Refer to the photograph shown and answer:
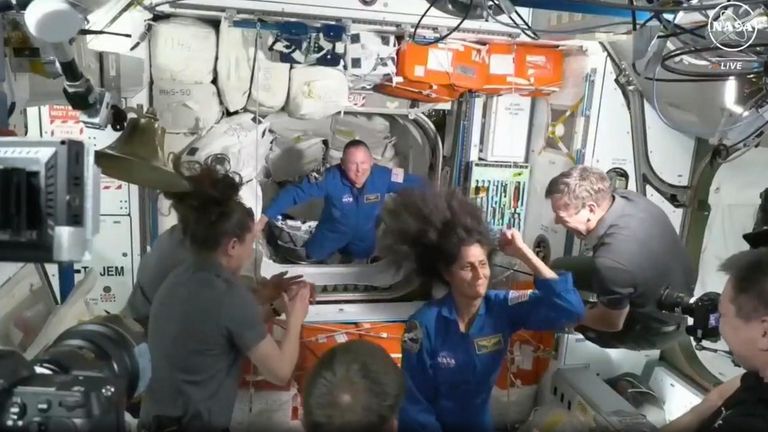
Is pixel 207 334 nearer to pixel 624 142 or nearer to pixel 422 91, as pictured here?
pixel 422 91

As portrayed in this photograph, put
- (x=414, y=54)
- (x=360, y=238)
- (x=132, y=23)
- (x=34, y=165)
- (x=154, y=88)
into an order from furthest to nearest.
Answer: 1. (x=360, y=238)
2. (x=414, y=54)
3. (x=154, y=88)
4. (x=132, y=23)
5. (x=34, y=165)

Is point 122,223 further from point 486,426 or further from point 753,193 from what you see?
point 753,193

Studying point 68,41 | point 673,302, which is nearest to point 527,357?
point 673,302

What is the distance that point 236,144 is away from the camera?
11.6 ft

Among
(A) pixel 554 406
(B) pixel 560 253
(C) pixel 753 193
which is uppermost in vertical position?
(C) pixel 753 193

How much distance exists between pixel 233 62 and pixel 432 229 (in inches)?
63.8

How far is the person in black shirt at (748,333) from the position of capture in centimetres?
164

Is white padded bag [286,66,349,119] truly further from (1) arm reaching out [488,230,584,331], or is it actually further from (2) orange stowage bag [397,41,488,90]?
(1) arm reaching out [488,230,584,331]

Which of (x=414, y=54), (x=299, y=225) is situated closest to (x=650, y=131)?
(x=414, y=54)

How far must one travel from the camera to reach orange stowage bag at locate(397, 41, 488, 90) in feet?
12.3

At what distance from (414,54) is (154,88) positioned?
1.57m

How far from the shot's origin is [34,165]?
1.12 m

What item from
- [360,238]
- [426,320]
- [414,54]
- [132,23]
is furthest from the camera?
[360,238]

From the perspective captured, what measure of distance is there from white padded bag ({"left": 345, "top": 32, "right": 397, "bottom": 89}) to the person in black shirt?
2.47m
